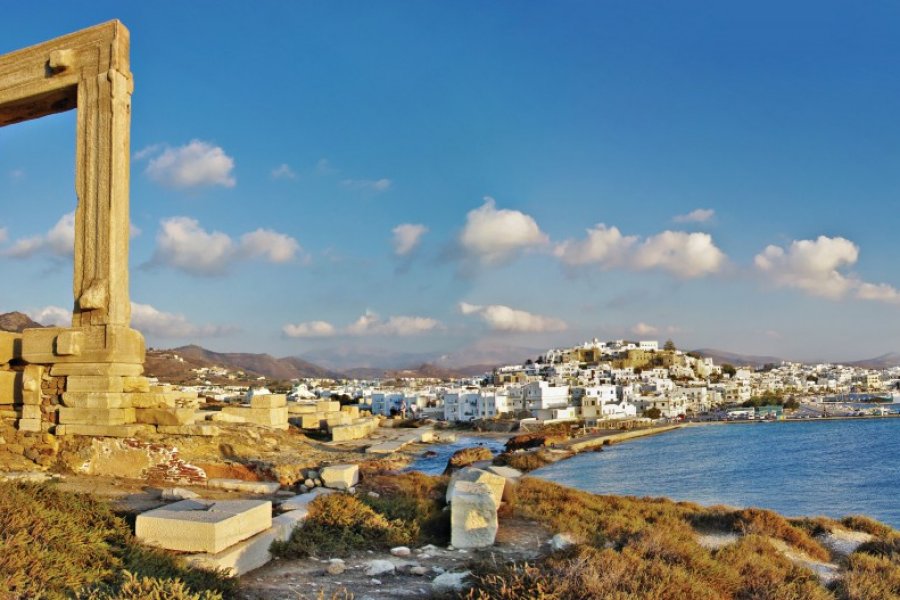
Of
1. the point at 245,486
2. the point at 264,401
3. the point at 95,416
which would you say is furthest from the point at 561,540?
the point at 264,401

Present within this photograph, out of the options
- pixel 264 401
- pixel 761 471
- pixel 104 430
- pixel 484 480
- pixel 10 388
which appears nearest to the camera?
pixel 484 480

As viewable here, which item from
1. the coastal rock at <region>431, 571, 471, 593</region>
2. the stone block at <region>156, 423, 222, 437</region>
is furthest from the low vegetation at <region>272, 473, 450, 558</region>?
the stone block at <region>156, 423, 222, 437</region>

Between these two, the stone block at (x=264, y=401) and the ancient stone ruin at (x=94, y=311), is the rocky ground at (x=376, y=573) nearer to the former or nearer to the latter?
the ancient stone ruin at (x=94, y=311)

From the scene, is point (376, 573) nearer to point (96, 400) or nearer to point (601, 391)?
point (96, 400)

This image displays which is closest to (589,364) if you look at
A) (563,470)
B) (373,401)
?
(373,401)

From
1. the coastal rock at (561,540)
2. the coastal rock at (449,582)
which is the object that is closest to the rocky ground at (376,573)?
the coastal rock at (449,582)

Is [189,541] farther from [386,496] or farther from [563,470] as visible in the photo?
[563,470]
